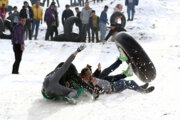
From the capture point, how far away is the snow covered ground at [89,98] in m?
5.01

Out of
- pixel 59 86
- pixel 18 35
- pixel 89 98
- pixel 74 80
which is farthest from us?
pixel 18 35

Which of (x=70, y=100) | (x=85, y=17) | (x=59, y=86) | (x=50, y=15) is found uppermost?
(x=50, y=15)

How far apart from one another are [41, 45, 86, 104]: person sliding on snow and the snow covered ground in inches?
7.0

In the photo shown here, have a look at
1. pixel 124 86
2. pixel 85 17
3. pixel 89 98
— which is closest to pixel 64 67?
pixel 89 98

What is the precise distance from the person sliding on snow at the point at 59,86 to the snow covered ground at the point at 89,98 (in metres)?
0.18

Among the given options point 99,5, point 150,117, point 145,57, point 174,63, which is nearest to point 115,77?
point 145,57

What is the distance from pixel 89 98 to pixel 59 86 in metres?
0.71

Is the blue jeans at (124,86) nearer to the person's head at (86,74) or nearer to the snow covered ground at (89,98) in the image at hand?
the snow covered ground at (89,98)

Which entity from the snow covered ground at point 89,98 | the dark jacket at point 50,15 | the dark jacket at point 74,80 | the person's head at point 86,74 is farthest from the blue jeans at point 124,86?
the dark jacket at point 50,15

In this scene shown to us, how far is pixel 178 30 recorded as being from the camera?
15367 millimetres

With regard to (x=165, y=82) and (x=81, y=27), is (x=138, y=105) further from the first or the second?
(x=81, y=27)

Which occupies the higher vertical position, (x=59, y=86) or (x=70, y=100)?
(x=59, y=86)

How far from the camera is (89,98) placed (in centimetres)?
618

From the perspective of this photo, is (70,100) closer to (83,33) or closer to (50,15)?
→ (83,33)
